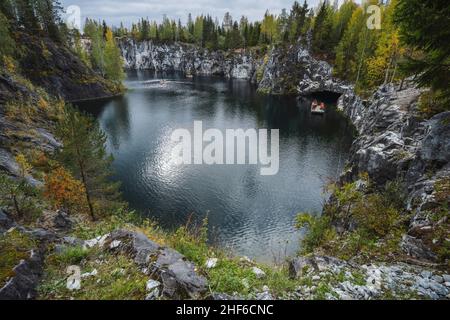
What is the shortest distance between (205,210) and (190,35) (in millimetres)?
154257

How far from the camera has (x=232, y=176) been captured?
3522 centimetres

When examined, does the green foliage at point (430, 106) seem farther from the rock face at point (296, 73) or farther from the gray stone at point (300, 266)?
the rock face at point (296, 73)

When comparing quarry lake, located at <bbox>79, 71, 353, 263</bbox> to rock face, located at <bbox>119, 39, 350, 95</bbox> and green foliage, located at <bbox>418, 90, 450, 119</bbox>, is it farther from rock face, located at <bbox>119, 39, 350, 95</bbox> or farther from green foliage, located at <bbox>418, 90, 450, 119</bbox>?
rock face, located at <bbox>119, 39, 350, 95</bbox>

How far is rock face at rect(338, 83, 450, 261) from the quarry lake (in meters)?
7.89

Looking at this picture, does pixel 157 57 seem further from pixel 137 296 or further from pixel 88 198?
pixel 137 296

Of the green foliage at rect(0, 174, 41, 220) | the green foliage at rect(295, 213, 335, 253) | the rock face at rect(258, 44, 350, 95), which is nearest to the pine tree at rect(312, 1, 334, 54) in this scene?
the rock face at rect(258, 44, 350, 95)

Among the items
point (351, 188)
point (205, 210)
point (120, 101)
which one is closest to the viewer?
point (351, 188)

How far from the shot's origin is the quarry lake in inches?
1024

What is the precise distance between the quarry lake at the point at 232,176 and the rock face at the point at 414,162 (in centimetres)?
789

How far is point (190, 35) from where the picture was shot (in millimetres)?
156625

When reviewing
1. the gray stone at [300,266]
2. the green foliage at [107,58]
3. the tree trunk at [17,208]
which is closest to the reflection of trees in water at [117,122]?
the green foliage at [107,58]

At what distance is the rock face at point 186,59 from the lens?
5226 inches
